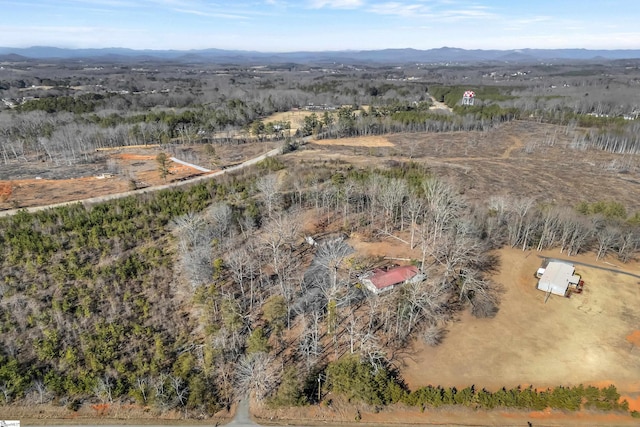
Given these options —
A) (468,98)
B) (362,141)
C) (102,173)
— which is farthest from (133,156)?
(468,98)

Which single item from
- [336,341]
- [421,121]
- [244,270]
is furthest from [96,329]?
[421,121]

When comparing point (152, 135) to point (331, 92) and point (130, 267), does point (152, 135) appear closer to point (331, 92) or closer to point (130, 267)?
point (130, 267)

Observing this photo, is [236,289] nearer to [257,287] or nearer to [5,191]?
[257,287]

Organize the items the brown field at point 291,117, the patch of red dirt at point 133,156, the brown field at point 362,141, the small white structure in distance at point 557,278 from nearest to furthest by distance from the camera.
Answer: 1. the small white structure in distance at point 557,278
2. the patch of red dirt at point 133,156
3. the brown field at point 362,141
4. the brown field at point 291,117

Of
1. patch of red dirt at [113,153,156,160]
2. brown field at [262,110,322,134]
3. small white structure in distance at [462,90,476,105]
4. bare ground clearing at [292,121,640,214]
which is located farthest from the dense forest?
small white structure in distance at [462,90,476,105]

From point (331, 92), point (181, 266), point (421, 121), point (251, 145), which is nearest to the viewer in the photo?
point (181, 266)

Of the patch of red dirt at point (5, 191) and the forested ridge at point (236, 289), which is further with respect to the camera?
the patch of red dirt at point (5, 191)

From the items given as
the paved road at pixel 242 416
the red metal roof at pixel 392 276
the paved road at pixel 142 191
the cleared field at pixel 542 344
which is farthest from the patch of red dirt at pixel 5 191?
the cleared field at pixel 542 344

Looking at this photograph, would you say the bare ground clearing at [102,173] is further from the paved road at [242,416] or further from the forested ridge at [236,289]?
the paved road at [242,416]
